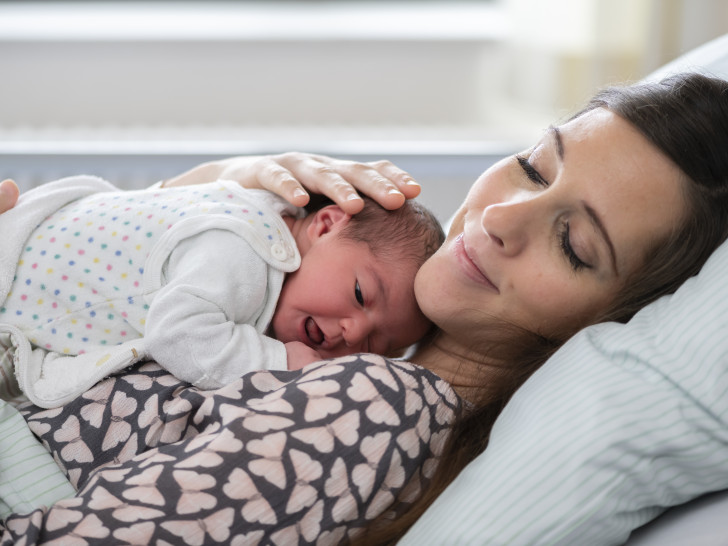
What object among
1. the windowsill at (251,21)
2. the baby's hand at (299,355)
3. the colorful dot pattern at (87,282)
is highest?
the windowsill at (251,21)

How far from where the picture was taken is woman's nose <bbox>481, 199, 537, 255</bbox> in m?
1.01

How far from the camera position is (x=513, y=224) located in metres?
1.01

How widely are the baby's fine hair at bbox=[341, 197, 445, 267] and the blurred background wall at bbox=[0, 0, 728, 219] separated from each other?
1.01m

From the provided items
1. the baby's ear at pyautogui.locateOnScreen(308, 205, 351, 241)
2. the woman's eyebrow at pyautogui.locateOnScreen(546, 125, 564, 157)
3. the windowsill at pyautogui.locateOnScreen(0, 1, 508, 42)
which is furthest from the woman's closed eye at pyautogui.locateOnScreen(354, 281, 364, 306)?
the windowsill at pyautogui.locateOnScreen(0, 1, 508, 42)

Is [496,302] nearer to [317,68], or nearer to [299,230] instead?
[299,230]

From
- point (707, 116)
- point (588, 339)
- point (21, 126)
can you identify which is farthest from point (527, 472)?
point (21, 126)

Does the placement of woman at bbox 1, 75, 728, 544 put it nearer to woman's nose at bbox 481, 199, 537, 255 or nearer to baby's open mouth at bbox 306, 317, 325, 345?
woman's nose at bbox 481, 199, 537, 255

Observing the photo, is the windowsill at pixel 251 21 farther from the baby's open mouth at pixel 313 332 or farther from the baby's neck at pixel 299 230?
the baby's open mouth at pixel 313 332

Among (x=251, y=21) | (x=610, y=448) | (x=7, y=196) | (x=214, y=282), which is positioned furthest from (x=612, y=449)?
(x=251, y=21)

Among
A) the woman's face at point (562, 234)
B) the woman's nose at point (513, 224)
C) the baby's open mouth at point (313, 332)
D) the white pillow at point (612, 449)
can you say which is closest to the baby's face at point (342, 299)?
the baby's open mouth at point (313, 332)

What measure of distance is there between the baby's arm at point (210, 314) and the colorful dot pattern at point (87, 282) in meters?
0.05

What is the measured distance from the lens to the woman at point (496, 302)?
86 cm

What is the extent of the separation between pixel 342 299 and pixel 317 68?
152 centimetres

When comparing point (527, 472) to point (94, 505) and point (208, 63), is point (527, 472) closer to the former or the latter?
point (94, 505)
